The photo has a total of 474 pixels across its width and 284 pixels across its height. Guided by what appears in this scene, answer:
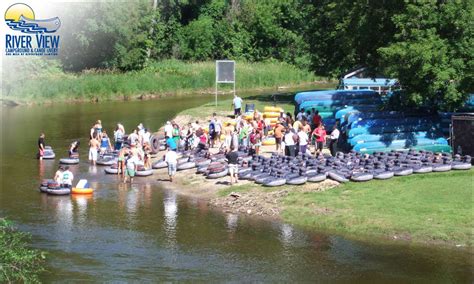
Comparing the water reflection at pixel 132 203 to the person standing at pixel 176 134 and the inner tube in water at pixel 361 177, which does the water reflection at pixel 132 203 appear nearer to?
the person standing at pixel 176 134

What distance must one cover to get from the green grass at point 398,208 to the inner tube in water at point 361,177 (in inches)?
10.6

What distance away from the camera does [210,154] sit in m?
41.3

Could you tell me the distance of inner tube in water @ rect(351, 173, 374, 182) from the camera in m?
34.0

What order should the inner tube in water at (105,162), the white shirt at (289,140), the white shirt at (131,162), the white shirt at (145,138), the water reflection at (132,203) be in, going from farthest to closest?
1. the white shirt at (145,138)
2. the inner tube in water at (105,162)
3. the white shirt at (289,140)
4. the white shirt at (131,162)
5. the water reflection at (132,203)

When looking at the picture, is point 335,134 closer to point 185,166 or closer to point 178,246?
point 185,166

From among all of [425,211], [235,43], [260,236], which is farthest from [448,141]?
[235,43]

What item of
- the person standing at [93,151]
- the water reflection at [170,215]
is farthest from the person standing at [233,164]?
the person standing at [93,151]

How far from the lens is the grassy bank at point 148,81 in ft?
244

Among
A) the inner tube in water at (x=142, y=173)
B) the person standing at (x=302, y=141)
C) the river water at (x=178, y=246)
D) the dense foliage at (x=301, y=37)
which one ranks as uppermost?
the dense foliage at (x=301, y=37)

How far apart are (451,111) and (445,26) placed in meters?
4.93

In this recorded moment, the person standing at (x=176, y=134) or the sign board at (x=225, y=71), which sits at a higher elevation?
the sign board at (x=225, y=71)

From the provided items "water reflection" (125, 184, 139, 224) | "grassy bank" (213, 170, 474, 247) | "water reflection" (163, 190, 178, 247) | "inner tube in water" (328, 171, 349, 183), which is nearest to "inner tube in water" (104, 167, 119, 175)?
"water reflection" (125, 184, 139, 224)

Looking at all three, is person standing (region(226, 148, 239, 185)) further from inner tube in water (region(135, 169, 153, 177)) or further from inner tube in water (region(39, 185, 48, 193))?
inner tube in water (region(39, 185, 48, 193))

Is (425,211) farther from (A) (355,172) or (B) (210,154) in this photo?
(B) (210,154)
